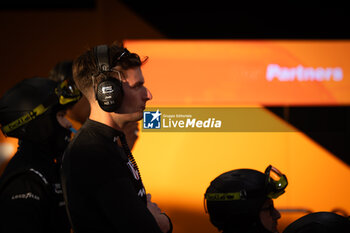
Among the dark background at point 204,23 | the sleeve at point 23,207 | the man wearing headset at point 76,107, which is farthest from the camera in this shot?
the dark background at point 204,23

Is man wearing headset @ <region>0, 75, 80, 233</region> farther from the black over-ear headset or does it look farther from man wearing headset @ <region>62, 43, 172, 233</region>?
the black over-ear headset

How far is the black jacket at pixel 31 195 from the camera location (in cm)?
164

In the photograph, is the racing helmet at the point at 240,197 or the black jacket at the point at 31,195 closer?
the black jacket at the point at 31,195

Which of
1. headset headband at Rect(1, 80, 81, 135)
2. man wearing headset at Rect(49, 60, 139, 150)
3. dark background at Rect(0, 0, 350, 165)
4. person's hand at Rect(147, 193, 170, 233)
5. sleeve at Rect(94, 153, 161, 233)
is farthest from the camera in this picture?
dark background at Rect(0, 0, 350, 165)

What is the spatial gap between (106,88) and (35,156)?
2.59ft

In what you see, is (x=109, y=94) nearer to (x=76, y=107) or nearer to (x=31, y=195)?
(x=31, y=195)

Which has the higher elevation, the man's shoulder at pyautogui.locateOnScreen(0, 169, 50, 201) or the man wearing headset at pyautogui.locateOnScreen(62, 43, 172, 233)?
the man wearing headset at pyautogui.locateOnScreen(62, 43, 172, 233)

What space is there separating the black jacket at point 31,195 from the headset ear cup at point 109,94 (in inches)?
26.1

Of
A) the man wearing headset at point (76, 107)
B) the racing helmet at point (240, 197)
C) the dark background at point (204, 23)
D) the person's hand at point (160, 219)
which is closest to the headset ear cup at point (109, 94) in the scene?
the person's hand at point (160, 219)

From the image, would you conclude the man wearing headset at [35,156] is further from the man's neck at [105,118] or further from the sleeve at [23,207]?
the man's neck at [105,118]

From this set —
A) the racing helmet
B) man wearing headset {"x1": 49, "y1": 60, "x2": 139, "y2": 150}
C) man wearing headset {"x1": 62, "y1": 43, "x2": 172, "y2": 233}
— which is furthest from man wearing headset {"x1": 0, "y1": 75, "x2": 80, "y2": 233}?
the racing helmet

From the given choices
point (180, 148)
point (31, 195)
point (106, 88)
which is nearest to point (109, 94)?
point (106, 88)

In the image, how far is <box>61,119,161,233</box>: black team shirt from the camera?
1202 millimetres

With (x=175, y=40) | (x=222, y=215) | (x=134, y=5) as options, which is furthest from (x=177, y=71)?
(x=222, y=215)
